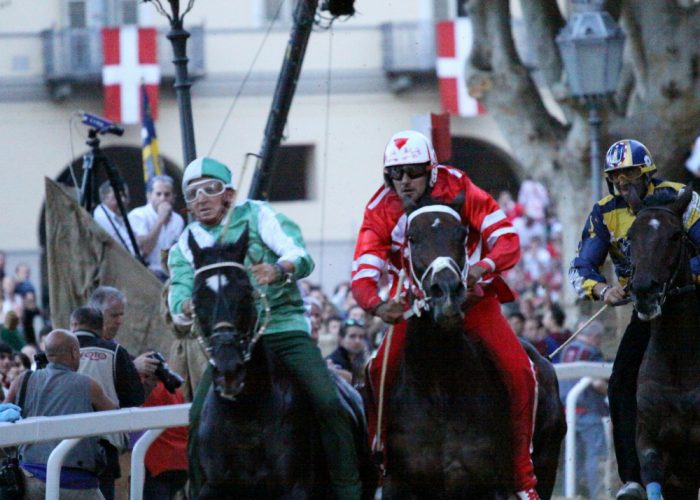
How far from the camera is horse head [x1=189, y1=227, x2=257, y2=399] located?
26.0 ft

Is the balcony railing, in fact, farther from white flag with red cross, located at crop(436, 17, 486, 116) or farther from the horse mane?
the horse mane

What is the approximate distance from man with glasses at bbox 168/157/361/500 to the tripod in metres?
4.92

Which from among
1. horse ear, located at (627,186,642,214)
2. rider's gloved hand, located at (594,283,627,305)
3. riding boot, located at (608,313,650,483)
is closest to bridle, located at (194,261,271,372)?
rider's gloved hand, located at (594,283,627,305)

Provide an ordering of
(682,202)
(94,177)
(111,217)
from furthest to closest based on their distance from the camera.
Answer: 1. (94,177)
2. (111,217)
3. (682,202)

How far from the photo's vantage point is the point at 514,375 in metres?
8.98

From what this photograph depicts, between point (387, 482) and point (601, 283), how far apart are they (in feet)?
6.68

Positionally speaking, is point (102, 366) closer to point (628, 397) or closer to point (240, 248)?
point (240, 248)

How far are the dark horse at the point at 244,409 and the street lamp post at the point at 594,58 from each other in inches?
333

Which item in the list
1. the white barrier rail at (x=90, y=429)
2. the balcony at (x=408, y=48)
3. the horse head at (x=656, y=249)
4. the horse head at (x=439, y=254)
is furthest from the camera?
the balcony at (x=408, y=48)

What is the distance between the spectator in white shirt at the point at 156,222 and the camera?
1420 cm

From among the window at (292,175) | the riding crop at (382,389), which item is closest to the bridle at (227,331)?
the riding crop at (382,389)

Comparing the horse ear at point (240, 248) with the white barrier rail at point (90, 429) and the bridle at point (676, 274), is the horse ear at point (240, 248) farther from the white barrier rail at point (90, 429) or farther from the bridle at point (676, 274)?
the bridle at point (676, 274)

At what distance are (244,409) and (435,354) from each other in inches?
39.0

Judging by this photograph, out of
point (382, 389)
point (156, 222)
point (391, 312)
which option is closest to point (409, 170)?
point (391, 312)
